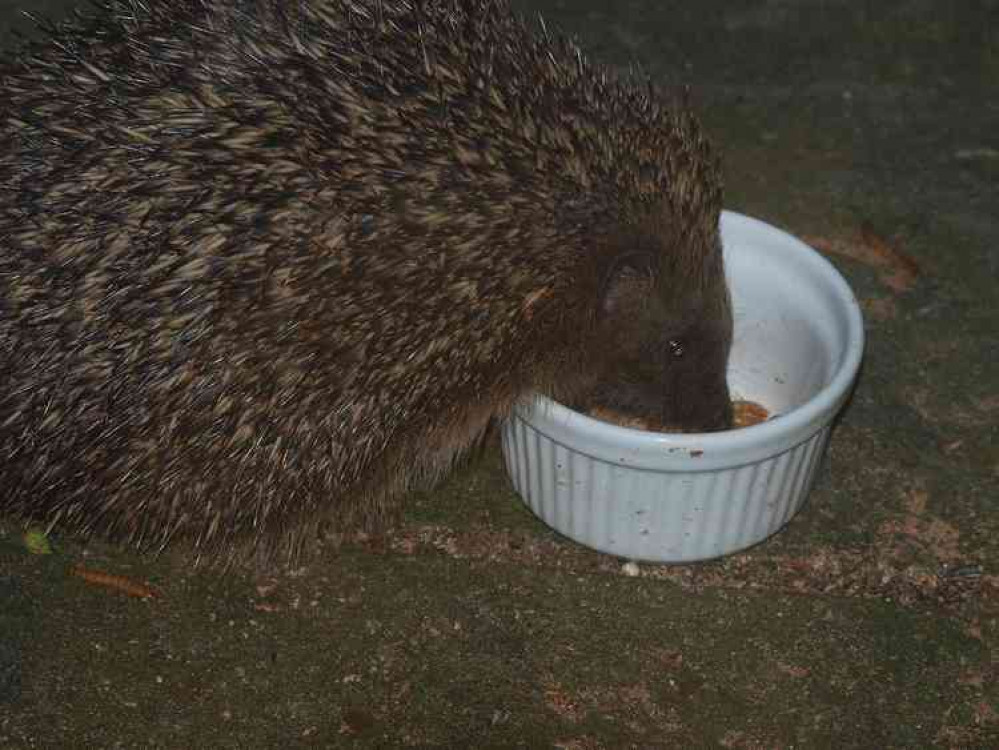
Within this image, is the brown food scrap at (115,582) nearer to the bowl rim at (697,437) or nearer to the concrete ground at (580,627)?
the concrete ground at (580,627)

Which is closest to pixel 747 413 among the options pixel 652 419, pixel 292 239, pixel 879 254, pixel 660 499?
pixel 652 419

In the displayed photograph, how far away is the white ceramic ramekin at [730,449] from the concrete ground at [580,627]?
139 mm

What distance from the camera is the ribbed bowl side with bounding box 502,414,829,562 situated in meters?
3.23

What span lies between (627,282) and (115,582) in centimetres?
160

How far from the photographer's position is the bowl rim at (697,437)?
308cm

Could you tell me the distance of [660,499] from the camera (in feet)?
10.7

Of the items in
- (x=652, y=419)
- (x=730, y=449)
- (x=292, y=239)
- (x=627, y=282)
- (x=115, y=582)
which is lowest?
(x=115, y=582)

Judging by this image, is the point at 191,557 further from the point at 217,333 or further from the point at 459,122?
the point at 459,122

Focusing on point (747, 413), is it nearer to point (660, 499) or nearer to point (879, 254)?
point (660, 499)

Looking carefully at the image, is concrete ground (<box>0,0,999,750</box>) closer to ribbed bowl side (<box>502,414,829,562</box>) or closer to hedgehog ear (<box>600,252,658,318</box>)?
ribbed bowl side (<box>502,414,829,562</box>)

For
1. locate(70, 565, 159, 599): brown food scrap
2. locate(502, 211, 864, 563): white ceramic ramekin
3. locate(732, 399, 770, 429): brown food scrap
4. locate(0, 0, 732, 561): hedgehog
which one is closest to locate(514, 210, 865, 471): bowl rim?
locate(502, 211, 864, 563): white ceramic ramekin

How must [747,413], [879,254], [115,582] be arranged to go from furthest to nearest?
[879,254]
[747,413]
[115,582]

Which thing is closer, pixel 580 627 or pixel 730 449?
pixel 730 449

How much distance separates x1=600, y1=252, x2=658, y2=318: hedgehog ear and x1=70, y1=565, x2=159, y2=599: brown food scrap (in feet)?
4.71
